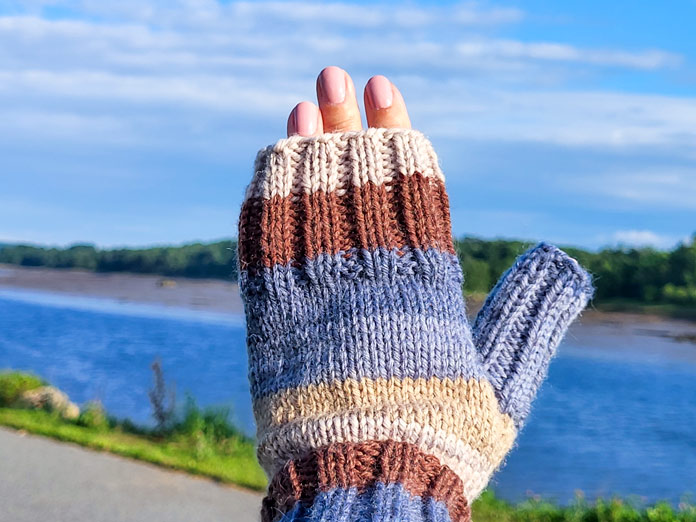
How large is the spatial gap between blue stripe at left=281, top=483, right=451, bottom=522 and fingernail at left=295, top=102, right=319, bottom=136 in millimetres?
813

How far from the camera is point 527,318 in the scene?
1.77 meters

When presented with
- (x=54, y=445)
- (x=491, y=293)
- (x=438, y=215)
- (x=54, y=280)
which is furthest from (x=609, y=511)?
(x=54, y=280)

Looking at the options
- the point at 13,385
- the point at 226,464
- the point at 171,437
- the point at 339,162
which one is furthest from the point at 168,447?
the point at 339,162

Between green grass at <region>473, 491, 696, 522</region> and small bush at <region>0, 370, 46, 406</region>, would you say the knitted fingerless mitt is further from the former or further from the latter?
small bush at <region>0, 370, 46, 406</region>

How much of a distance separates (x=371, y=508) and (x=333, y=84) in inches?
38.9

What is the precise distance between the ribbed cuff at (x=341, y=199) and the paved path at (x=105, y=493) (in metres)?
2.99

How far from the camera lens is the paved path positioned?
4.53 metres

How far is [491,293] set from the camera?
1805 millimetres

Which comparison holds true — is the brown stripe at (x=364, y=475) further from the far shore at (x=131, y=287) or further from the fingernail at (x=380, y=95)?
the far shore at (x=131, y=287)

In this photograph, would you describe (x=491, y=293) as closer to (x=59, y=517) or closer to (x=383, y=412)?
(x=383, y=412)

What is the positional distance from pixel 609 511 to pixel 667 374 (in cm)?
411

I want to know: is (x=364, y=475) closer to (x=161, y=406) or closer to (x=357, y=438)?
(x=357, y=438)

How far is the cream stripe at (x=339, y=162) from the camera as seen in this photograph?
5.22ft

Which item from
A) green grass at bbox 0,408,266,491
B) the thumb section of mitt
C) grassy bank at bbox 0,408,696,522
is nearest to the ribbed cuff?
the thumb section of mitt
